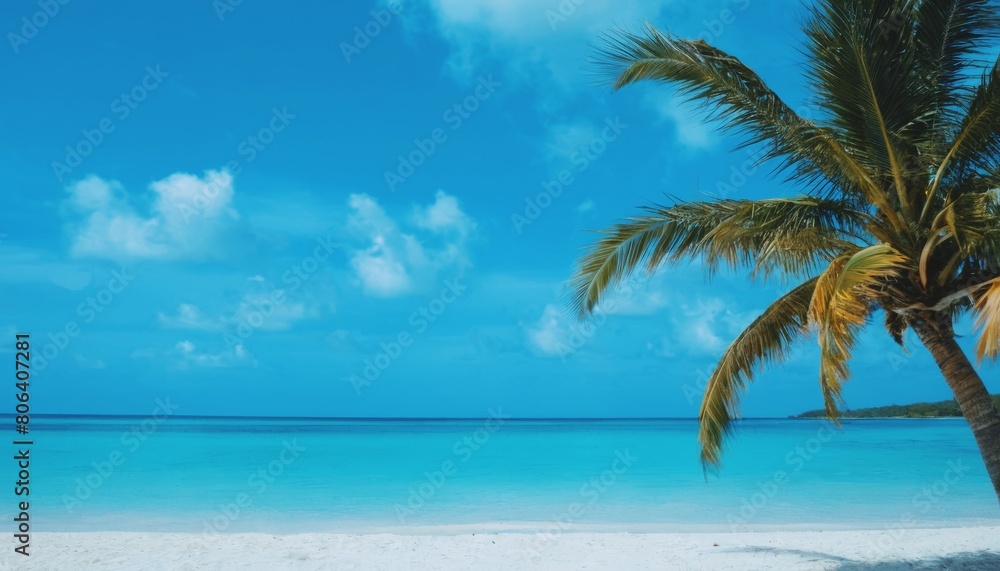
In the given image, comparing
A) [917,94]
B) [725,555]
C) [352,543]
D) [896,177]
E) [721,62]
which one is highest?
[721,62]

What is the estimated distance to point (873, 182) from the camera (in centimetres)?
607

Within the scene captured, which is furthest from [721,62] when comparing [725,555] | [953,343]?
[725,555]

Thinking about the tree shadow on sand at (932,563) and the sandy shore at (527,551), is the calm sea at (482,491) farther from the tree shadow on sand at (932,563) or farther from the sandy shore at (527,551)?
the tree shadow on sand at (932,563)

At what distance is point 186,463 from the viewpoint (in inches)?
886

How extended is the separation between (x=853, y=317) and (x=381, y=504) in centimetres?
1123

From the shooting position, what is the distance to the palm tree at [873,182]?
560 centimetres

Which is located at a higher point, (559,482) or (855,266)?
(559,482)

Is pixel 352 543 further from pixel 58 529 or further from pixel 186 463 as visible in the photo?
pixel 186 463
